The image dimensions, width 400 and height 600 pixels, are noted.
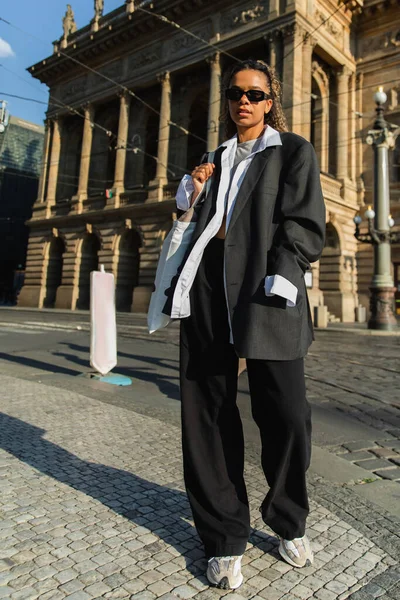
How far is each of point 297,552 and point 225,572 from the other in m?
0.31

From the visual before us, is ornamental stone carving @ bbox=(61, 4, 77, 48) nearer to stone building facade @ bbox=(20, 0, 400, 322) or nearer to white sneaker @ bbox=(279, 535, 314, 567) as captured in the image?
stone building facade @ bbox=(20, 0, 400, 322)

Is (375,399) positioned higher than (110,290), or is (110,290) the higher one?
(110,290)

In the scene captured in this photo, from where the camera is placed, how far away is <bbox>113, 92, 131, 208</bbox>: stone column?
2945 cm

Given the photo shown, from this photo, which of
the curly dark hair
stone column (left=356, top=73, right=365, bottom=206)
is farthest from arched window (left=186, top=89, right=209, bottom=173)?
the curly dark hair

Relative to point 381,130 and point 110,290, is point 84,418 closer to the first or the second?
point 110,290

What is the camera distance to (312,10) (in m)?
23.5

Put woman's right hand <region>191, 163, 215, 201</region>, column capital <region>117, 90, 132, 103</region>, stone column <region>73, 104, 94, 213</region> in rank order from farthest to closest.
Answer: stone column <region>73, 104, 94, 213</region> < column capital <region>117, 90, 132, 103</region> < woman's right hand <region>191, 163, 215, 201</region>

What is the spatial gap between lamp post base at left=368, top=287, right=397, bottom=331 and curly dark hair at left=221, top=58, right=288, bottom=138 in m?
15.0

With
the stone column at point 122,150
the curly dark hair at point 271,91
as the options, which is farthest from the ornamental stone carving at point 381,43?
the curly dark hair at point 271,91

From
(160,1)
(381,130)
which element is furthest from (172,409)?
(160,1)

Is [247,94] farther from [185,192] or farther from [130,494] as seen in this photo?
[130,494]

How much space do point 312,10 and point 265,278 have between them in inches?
1054

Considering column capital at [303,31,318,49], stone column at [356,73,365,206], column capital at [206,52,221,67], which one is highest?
column capital at [206,52,221,67]

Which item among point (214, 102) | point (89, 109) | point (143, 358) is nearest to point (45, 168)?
point (89, 109)
